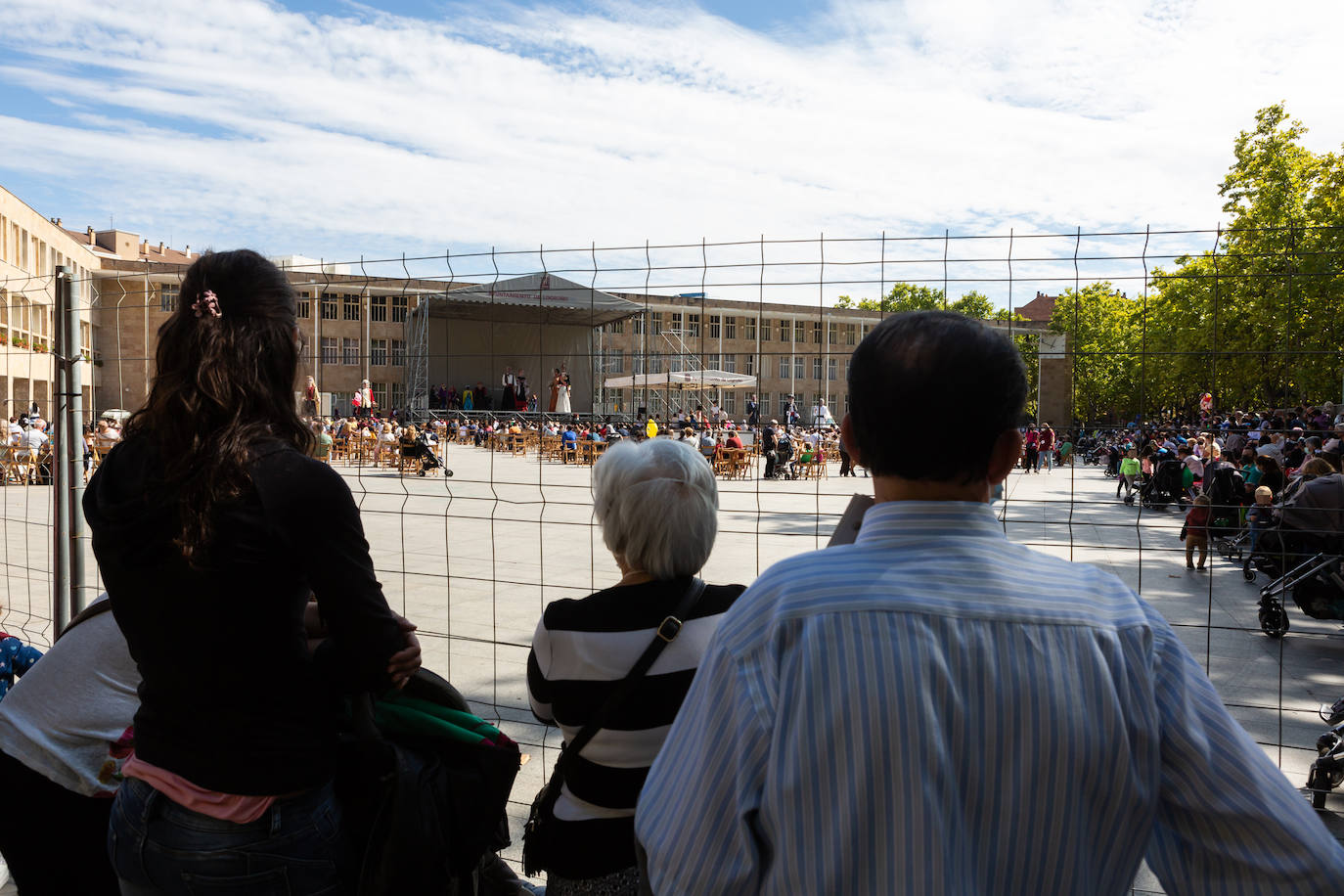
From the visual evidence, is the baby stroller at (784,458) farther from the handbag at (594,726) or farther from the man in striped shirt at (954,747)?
the man in striped shirt at (954,747)

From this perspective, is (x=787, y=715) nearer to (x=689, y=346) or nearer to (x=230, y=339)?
(x=230, y=339)

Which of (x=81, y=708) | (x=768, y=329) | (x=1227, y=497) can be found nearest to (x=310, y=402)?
(x=81, y=708)

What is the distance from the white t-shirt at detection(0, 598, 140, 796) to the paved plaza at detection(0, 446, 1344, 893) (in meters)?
1.15

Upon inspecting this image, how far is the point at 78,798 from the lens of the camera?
7.55ft

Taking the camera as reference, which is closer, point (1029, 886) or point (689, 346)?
point (1029, 886)

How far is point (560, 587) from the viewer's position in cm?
542

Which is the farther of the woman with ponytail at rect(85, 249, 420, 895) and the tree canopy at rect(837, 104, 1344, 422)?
the tree canopy at rect(837, 104, 1344, 422)

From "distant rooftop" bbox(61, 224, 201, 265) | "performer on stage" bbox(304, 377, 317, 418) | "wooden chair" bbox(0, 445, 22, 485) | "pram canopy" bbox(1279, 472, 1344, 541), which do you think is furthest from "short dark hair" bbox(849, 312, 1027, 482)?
"distant rooftop" bbox(61, 224, 201, 265)

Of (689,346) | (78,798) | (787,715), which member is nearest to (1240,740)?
(787,715)

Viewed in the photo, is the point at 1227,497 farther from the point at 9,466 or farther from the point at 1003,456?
the point at 9,466

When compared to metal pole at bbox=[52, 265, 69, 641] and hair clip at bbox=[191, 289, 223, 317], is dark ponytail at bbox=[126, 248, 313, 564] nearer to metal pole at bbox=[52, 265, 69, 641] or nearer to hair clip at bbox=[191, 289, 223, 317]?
hair clip at bbox=[191, 289, 223, 317]

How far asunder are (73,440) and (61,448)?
92 millimetres

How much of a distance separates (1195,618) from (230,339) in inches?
324

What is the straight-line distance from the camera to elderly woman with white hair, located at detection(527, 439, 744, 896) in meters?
1.83
